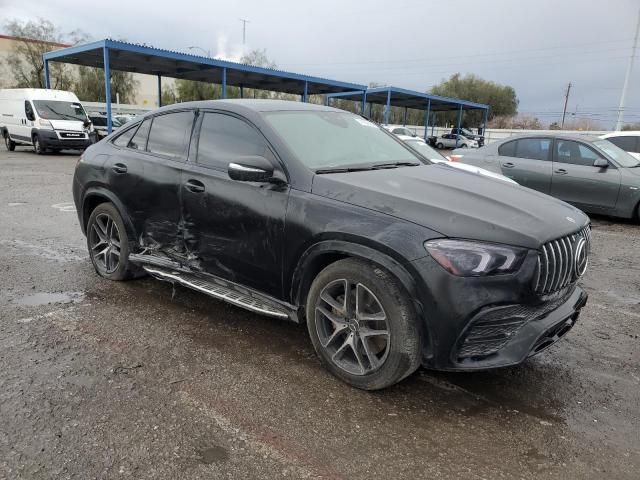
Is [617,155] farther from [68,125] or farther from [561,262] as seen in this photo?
[68,125]

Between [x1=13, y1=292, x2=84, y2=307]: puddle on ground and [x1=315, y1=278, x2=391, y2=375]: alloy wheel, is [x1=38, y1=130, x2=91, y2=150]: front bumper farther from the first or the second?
[x1=315, y1=278, x2=391, y2=375]: alloy wheel

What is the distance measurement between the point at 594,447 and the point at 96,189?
14.8 feet

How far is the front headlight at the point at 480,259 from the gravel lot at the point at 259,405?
88cm

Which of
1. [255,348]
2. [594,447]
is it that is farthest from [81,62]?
[594,447]

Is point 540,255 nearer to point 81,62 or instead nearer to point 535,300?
point 535,300

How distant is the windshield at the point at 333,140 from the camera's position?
11.7 feet

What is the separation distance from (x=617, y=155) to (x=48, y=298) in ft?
30.5

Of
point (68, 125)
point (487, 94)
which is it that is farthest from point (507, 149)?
point (487, 94)

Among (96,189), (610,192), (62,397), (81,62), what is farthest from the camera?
(81,62)

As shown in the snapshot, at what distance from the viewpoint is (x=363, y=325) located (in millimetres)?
3055

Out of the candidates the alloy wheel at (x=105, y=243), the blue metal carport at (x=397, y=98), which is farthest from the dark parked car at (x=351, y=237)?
the blue metal carport at (x=397, y=98)

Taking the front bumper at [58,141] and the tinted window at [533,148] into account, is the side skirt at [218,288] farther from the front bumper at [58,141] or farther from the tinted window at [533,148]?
the front bumper at [58,141]

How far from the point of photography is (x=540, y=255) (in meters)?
2.72

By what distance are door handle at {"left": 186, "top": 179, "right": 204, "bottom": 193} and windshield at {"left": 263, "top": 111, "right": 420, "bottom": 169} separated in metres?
0.72
